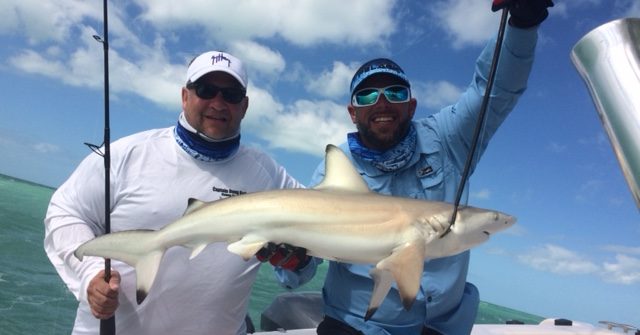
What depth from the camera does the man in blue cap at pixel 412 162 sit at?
10.0ft

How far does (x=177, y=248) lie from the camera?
10.2ft

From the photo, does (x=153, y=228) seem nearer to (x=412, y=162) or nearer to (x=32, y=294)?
(x=412, y=162)

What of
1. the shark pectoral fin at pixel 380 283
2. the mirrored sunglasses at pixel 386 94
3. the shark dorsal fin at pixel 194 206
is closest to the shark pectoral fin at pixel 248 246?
the shark dorsal fin at pixel 194 206

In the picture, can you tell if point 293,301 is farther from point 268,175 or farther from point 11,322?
point 11,322

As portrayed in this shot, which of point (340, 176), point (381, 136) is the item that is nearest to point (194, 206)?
point (340, 176)

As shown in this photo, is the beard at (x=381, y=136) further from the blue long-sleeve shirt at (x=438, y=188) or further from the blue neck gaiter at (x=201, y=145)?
the blue neck gaiter at (x=201, y=145)

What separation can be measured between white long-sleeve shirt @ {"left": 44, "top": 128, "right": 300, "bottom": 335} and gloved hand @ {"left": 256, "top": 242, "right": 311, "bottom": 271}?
494mm

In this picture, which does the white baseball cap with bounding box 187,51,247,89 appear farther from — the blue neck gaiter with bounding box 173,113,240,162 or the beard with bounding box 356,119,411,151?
the beard with bounding box 356,119,411,151

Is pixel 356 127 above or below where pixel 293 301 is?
above

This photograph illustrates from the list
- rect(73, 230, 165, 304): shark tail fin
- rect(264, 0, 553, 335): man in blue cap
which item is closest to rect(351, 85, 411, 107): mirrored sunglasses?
rect(264, 0, 553, 335): man in blue cap

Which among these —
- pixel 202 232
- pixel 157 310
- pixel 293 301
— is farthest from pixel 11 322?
pixel 202 232

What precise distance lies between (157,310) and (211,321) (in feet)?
1.18

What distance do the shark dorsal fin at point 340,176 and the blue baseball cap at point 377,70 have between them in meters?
0.93

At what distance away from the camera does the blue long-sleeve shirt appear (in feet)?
9.99
